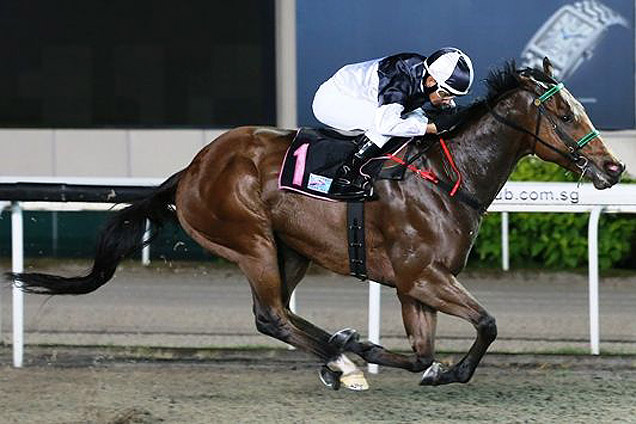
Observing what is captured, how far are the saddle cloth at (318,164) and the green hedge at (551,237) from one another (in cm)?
406

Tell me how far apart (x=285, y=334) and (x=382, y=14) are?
4.70 meters

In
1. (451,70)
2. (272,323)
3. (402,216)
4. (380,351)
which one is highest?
(451,70)

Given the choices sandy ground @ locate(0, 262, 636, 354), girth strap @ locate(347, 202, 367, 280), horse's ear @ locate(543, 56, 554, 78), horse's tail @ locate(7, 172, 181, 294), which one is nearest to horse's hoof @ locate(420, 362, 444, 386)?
girth strap @ locate(347, 202, 367, 280)

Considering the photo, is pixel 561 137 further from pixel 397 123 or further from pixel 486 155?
pixel 397 123

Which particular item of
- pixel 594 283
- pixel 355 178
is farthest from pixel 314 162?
pixel 594 283

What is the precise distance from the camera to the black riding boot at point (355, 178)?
571cm

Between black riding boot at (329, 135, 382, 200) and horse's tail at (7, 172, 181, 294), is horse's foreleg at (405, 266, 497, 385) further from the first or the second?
horse's tail at (7, 172, 181, 294)

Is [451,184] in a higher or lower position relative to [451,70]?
lower

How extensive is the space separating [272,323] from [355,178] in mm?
710

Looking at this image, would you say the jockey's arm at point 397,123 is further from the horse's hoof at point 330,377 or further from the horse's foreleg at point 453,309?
the horse's hoof at point 330,377

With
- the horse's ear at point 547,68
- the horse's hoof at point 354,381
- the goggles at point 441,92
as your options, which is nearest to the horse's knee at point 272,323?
the horse's hoof at point 354,381

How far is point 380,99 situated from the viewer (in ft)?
18.7

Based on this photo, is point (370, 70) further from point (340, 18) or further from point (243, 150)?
point (340, 18)

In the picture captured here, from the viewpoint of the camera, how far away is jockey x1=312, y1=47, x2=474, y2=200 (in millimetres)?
5590
